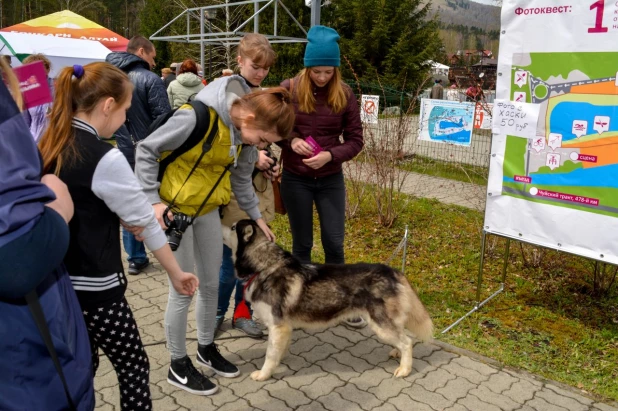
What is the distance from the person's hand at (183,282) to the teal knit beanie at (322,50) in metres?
1.88

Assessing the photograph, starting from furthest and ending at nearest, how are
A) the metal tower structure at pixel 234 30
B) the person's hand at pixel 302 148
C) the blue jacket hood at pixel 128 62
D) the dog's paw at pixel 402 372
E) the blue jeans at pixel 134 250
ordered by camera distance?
the metal tower structure at pixel 234 30 → the blue jeans at pixel 134 250 → the blue jacket hood at pixel 128 62 → the person's hand at pixel 302 148 → the dog's paw at pixel 402 372

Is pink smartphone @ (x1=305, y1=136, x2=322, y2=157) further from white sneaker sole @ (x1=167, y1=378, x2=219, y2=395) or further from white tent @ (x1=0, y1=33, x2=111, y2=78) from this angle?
white tent @ (x1=0, y1=33, x2=111, y2=78)

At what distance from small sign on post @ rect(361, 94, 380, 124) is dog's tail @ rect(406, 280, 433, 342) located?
404 cm

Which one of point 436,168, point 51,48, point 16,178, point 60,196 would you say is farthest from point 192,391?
point 51,48

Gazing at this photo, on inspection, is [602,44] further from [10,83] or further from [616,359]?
[10,83]

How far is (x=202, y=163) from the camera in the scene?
279cm

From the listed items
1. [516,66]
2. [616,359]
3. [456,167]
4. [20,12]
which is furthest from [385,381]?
[20,12]

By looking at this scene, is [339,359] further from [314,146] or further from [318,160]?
[314,146]

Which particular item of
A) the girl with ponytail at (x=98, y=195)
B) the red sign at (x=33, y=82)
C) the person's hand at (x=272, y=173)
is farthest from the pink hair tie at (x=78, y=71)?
the person's hand at (x=272, y=173)

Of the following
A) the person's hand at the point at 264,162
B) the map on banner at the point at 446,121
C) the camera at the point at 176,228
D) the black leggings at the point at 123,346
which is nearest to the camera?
the black leggings at the point at 123,346

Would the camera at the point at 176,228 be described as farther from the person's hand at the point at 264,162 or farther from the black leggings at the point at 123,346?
the person's hand at the point at 264,162

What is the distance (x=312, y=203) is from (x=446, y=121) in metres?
5.66

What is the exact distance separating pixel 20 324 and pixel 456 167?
868cm

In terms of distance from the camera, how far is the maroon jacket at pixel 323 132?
12.2ft
